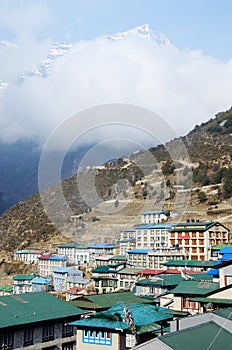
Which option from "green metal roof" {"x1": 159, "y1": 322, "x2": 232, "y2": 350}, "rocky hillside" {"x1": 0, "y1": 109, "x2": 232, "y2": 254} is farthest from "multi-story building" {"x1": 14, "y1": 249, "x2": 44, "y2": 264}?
"green metal roof" {"x1": 159, "y1": 322, "x2": 232, "y2": 350}

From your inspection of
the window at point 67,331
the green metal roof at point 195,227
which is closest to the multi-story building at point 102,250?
the green metal roof at point 195,227

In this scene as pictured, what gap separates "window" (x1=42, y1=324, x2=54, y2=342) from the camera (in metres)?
16.6

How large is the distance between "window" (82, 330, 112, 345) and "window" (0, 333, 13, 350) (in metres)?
2.75

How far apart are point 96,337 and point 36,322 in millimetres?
2912

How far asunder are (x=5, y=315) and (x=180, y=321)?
7.07 m

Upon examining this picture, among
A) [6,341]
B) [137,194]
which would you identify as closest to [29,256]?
[137,194]

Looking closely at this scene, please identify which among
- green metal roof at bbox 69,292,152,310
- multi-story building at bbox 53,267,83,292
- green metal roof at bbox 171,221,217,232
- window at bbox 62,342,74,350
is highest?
green metal roof at bbox 171,221,217,232

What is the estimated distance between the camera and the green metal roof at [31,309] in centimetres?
1575

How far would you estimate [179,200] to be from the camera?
7288cm

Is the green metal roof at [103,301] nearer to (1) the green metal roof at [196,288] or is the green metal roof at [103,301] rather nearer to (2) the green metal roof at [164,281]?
(1) the green metal roof at [196,288]

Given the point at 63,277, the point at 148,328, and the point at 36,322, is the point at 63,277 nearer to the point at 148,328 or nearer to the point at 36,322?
the point at 36,322

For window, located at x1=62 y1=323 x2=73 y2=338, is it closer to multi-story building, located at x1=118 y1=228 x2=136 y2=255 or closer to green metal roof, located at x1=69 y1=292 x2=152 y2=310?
green metal roof, located at x1=69 y1=292 x2=152 y2=310

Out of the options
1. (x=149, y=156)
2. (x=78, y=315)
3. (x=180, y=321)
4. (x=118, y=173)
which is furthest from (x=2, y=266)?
(x=180, y=321)

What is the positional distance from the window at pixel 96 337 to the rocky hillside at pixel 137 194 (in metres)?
40.4
